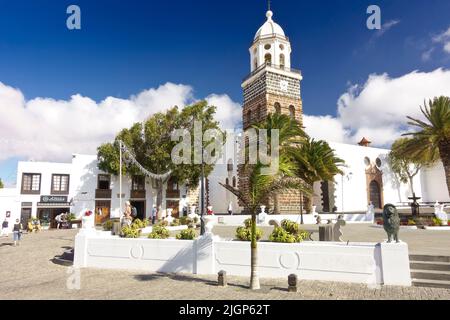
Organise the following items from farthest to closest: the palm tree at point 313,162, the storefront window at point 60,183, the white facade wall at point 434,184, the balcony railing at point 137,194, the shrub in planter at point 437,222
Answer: the white facade wall at point 434,184 → the balcony railing at point 137,194 → the storefront window at point 60,183 → the palm tree at point 313,162 → the shrub in planter at point 437,222

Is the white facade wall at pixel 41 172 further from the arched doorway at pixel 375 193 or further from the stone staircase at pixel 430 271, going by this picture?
the arched doorway at pixel 375 193

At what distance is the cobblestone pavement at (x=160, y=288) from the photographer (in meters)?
7.02

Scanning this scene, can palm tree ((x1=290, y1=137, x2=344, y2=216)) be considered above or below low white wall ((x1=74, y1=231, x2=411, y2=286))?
above

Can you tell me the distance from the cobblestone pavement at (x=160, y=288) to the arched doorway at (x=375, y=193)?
2945 centimetres

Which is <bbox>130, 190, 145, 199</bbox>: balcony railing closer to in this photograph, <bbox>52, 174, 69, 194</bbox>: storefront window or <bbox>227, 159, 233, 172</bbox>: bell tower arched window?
<bbox>52, 174, 69, 194</bbox>: storefront window

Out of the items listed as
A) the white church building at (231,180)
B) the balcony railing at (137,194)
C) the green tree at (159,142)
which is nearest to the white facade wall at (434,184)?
the white church building at (231,180)

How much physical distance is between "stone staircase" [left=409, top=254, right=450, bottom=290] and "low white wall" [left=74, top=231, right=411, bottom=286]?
0.47 meters

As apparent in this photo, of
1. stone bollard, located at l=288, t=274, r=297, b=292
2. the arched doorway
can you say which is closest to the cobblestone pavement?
stone bollard, located at l=288, t=274, r=297, b=292

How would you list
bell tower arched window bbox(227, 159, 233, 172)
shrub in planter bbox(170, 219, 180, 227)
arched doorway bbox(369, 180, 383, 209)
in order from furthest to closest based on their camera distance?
bell tower arched window bbox(227, 159, 233, 172)
arched doorway bbox(369, 180, 383, 209)
shrub in planter bbox(170, 219, 180, 227)

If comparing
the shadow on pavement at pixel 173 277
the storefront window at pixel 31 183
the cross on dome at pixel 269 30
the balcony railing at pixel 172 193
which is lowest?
the shadow on pavement at pixel 173 277

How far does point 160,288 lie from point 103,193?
24066 millimetres

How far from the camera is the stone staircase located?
24.2 ft

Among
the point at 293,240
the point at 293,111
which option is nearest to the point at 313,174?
the point at 293,111
